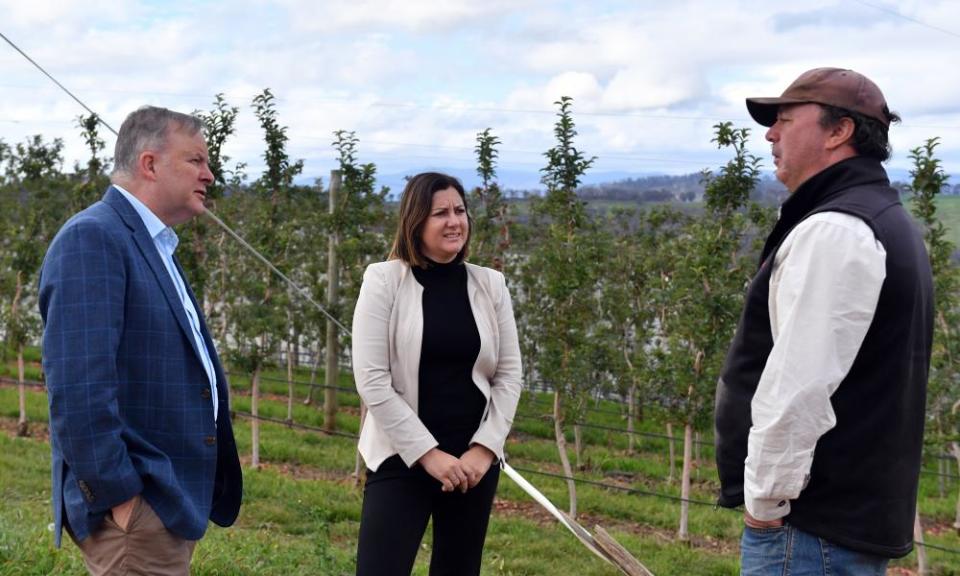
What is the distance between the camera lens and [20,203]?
16.8 metres

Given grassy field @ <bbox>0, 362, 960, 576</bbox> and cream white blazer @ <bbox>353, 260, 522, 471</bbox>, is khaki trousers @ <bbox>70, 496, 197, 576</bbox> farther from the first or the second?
grassy field @ <bbox>0, 362, 960, 576</bbox>

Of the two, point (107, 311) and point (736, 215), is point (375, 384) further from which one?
point (736, 215)

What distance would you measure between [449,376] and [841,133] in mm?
1611

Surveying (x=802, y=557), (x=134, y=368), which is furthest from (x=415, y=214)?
(x=802, y=557)

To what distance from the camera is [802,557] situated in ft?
8.54

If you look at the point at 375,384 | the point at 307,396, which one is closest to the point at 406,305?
the point at 375,384

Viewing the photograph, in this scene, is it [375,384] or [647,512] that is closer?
[375,384]

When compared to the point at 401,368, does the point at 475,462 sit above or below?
below

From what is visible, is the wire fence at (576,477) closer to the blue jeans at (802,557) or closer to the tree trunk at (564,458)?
the tree trunk at (564,458)

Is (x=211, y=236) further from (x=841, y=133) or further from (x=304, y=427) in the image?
(x=841, y=133)

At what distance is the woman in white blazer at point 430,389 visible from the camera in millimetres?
3521

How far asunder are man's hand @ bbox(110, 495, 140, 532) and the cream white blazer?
3.29 feet

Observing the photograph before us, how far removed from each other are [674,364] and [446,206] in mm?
6080

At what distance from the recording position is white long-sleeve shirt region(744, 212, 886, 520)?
2.44 m
